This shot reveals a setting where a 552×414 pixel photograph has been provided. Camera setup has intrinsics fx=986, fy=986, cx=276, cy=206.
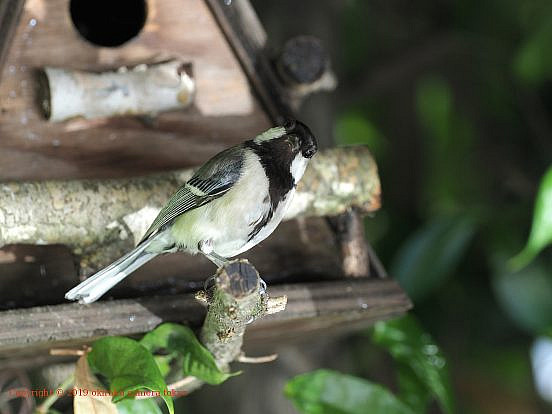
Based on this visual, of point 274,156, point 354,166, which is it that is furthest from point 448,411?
point 274,156

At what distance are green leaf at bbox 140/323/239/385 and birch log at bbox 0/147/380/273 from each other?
0.60 feet

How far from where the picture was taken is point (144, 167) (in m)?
2.11

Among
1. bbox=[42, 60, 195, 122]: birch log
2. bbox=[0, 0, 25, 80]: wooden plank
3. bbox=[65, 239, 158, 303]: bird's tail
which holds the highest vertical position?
bbox=[0, 0, 25, 80]: wooden plank

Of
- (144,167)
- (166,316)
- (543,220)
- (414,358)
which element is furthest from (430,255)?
(166,316)

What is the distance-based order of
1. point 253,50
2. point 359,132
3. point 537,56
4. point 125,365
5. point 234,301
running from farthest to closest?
1. point 359,132
2. point 537,56
3. point 253,50
4. point 125,365
5. point 234,301

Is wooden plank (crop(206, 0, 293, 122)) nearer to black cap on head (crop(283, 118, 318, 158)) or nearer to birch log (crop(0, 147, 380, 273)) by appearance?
birch log (crop(0, 147, 380, 273))

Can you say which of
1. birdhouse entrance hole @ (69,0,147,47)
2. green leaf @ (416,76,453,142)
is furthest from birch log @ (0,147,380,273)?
green leaf @ (416,76,453,142)

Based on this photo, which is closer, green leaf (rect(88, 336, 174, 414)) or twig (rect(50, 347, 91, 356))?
green leaf (rect(88, 336, 174, 414))

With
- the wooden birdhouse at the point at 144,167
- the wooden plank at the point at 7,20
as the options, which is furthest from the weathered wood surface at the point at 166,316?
the wooden plank at the point at 7,20

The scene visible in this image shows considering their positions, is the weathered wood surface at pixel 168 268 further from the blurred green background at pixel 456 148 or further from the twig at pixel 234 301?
the blurred green background at pixel 456 148

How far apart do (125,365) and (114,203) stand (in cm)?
31

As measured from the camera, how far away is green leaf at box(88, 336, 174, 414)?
1.75m

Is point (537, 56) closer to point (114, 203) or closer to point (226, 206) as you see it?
point (226, 206)

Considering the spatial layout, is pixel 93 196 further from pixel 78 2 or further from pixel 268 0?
pixel 268 0
